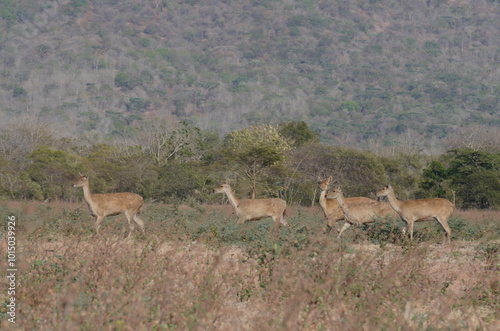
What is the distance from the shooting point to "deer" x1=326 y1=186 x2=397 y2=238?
16.1 m

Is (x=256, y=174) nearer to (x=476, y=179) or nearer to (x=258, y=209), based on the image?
(x=476, y=179)

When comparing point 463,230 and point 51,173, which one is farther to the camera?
point 51,173

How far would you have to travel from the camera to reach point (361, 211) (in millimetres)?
16172

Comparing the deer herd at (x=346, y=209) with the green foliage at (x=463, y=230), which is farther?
the green foliage at (x=463, y=230)

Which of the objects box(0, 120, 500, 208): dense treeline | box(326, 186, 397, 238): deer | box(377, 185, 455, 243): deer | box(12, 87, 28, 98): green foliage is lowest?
box(12, 87, 28, 98): green foliage

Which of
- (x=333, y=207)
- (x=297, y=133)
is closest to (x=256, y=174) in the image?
(x=297, y=133)

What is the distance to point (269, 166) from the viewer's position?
44094 millimetres

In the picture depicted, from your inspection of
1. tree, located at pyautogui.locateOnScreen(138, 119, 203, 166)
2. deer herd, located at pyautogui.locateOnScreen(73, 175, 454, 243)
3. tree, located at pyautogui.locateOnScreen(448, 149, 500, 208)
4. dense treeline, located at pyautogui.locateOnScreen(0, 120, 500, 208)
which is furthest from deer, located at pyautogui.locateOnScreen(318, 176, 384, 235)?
tree, located at pyautogui.locateOnScreen(138, 119, 203, 166)

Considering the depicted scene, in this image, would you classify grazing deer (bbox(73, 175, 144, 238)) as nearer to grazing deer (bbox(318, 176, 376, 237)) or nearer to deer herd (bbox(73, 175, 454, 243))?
deer herd (bbox(73, 175, 454, 243))

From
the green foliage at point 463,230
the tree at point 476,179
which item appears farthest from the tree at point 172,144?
the green foliage at point 463,230

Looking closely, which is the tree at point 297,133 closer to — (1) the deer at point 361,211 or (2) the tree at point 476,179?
(2) the tree at point 476,179

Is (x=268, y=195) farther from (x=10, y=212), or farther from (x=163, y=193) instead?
(x=10, y=212)

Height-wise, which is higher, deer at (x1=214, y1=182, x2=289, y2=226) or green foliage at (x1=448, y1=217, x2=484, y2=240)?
green foliage at (x1=448, y1=217, x2=484, y2=240)

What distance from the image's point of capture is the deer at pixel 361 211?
1609 cm
